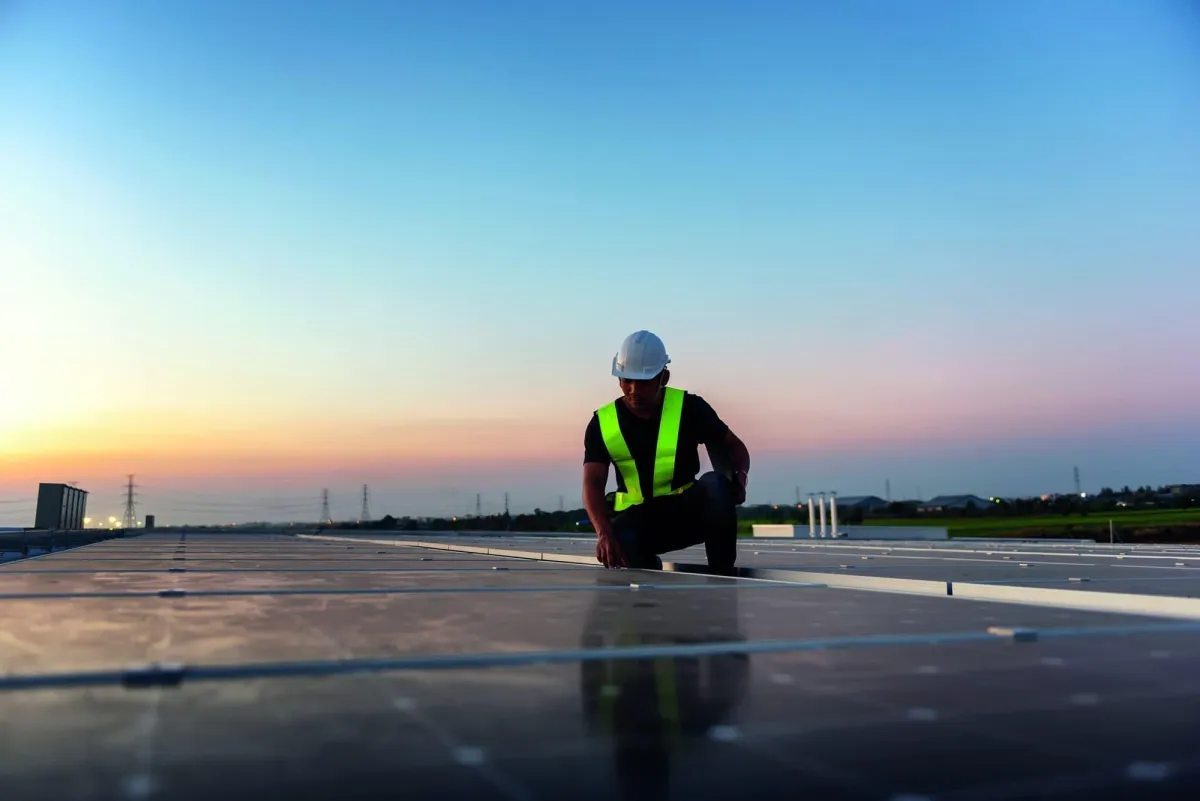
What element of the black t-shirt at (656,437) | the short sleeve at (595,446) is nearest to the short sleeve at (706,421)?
the black t-shirt at (656,437)

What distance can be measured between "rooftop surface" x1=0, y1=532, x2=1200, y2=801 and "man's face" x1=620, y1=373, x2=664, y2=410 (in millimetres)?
3310

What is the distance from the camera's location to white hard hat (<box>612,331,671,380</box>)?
781cm

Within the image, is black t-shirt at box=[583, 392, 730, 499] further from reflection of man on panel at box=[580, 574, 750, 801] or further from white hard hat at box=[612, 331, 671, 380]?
reflection of man on panel at box=[580, 574, 750, 801]

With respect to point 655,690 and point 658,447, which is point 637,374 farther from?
point 655,690

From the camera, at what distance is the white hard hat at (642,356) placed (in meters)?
7.81

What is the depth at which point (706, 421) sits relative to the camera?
778cm

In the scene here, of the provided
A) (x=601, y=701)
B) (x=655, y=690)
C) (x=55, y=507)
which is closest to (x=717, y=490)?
(x=655, y=690)

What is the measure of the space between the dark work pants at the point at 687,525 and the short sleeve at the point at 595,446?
527 mm

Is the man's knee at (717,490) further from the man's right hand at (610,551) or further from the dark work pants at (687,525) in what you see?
the man's right hand at (610,551)

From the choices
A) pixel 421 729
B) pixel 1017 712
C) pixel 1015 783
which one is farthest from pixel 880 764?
pixel 421 729

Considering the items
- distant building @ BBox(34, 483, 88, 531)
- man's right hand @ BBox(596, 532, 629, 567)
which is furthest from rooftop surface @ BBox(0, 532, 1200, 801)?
distant building @ BBox(34, 483, 88, 531)

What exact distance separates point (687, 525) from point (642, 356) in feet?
4.74

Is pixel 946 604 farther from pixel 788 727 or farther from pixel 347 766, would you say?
pixel 347 766

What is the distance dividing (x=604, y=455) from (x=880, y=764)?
6236 mm
